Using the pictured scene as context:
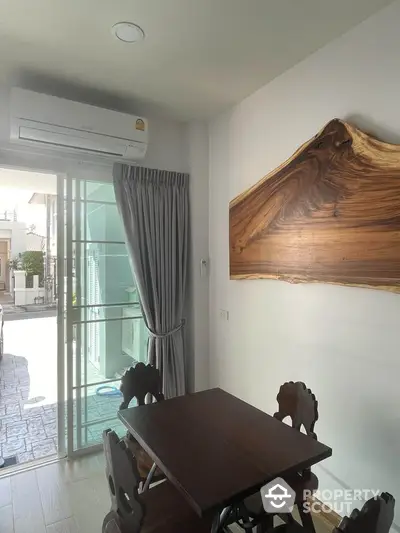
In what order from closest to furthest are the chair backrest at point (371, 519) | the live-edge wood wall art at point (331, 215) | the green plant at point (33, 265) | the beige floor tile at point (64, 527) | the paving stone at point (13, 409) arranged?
the chair backrest at point (371, 519) < the live-edge wood wall art at point (331, 215) < the beige floor tile at point (64, 527) < the paving stone at point (13, 409) < the green plant at point (33, 265)

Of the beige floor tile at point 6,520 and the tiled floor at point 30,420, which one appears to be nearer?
the beige floor tile at point 6,520

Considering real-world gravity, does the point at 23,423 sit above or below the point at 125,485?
below

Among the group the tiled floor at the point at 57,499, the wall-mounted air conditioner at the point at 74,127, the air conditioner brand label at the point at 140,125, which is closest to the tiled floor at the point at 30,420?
the tiled floor at the point at 57,499

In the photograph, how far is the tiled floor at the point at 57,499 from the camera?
192 cm

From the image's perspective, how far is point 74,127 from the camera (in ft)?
7.61

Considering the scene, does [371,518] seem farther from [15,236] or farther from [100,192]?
[15,236]

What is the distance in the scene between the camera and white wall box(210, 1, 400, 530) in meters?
1.66

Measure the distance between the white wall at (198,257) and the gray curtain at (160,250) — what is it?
0.08 metres

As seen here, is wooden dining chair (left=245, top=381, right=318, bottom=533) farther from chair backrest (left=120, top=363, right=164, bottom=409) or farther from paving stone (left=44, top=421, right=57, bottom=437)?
paving stone (left=44, top=421, right=57, bottom=437)

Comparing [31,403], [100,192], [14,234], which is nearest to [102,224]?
[100,192]

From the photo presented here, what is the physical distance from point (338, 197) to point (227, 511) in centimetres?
162

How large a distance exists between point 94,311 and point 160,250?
2.42 feet

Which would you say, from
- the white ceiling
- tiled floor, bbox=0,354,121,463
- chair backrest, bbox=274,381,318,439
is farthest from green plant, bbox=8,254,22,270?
chair backrest, bbox=274,381,318,439

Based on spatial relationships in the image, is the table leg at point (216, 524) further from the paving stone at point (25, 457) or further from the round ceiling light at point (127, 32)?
the round ceiling light at point (127, 32)
